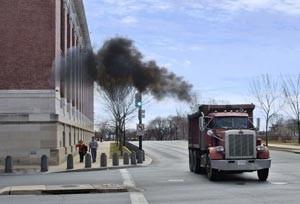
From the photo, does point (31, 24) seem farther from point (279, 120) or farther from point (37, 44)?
point (279, 120)

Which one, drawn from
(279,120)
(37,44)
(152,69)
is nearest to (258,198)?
(152,69)

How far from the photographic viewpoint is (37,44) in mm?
35469

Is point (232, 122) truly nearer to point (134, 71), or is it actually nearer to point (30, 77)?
point (134, 71)

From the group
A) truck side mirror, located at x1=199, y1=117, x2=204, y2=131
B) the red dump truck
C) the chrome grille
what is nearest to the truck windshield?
the red dump truck

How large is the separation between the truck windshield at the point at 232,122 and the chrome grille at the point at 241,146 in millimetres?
953

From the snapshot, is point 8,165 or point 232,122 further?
point 8,165

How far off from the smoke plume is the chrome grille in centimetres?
922

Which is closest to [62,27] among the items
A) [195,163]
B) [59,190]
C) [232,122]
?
[195,163]

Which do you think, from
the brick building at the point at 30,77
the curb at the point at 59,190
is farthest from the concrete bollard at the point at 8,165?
the curb at the point at 59,190

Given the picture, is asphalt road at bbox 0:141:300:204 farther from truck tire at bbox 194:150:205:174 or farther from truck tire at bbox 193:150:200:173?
truck tire at bbox 193:150:200:173

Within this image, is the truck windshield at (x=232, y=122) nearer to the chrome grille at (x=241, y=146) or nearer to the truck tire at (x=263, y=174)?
the chrome grille at (x=241, y=146)

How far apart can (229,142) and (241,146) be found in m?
A: 0.48

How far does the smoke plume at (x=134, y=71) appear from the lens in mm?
30094

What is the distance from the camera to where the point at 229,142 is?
22234mm
